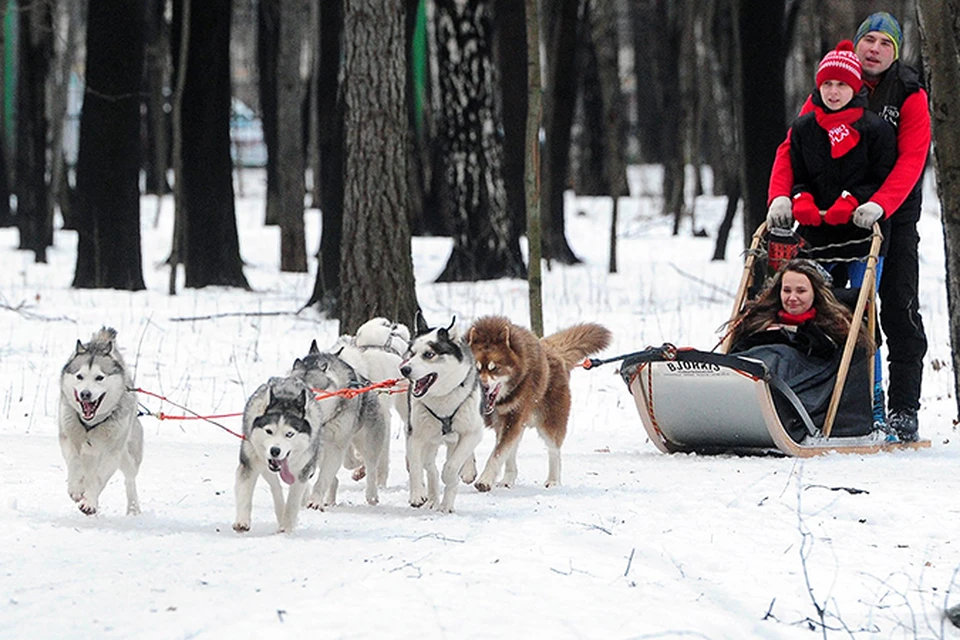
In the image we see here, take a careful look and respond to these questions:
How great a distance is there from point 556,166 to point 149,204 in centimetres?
1697

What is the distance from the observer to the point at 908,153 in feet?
28.2

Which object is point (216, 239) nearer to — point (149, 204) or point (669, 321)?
point (669, 321)

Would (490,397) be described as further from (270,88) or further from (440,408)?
(270,88)

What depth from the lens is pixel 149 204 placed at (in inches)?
1416

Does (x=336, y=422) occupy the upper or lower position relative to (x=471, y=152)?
lower

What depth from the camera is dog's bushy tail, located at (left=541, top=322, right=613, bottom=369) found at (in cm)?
822

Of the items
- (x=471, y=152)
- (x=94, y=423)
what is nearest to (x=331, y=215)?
(x=471, y=152)

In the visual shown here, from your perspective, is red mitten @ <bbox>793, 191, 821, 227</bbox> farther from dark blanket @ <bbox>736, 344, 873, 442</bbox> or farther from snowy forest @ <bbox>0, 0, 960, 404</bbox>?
snowy forest @ <bbox>0, 0, 960, 404</bbox>

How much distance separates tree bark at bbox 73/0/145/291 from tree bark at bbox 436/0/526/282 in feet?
12.8

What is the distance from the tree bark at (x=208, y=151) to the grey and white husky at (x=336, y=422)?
10499 mm

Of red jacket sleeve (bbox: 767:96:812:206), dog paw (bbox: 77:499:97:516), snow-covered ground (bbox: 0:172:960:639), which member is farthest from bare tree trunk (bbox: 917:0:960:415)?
dog paw (bbox: 77:499:97:516)

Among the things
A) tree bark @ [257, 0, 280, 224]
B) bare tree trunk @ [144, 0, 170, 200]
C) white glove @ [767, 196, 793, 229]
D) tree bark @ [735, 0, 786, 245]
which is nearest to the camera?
white glove @ [767, 196, 793, 229]

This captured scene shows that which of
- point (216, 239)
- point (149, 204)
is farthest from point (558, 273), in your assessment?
point (149, 204)

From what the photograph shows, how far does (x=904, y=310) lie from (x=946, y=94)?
1.35 metres
